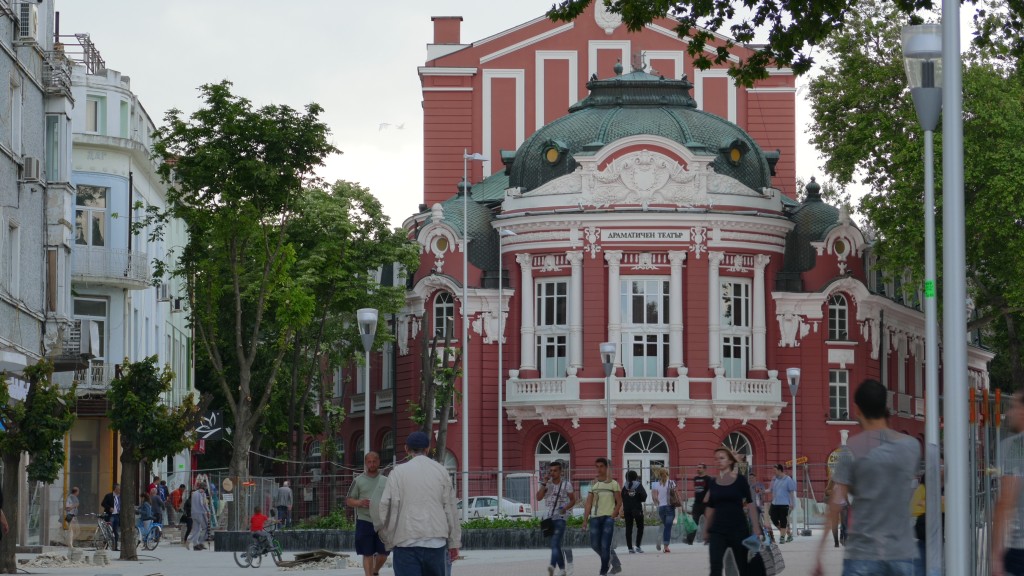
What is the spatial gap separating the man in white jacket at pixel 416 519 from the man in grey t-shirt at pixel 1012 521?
457 cm

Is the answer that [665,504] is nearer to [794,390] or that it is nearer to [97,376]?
[794,390]

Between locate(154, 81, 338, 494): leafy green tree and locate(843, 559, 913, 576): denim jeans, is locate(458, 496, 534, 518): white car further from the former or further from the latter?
locate(843, 559, 913, 576): denim jeans

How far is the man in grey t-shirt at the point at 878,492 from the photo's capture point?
40.3 feet

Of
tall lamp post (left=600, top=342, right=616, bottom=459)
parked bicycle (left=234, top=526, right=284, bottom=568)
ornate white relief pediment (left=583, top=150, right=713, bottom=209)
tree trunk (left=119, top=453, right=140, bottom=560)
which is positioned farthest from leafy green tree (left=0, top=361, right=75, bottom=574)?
ornate white relief pediment (left=583, top=150, right=713, bottom=209)

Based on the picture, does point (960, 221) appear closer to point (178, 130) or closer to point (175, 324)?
point (178, 130)

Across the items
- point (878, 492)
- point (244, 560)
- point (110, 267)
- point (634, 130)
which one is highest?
point (634, 130)

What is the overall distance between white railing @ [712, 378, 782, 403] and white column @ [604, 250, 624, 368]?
3353 mm

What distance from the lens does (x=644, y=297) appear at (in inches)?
2603

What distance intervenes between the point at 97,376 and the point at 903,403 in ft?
108

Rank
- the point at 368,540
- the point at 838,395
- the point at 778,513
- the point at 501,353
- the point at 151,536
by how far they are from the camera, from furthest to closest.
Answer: the point at 838,395
the point at 501,353
the point at 151,536
the point at 778,513
the point at 368,540

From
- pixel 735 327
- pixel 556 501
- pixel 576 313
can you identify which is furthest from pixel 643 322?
pixel 556 501

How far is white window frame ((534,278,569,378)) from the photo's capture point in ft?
220

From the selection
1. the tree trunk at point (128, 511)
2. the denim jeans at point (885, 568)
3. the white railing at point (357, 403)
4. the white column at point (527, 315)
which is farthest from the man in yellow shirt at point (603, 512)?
the white railing at point (357, 403)

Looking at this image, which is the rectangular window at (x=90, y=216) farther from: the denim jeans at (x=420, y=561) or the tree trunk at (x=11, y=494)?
the denim jeans at (x=420, y=561)
